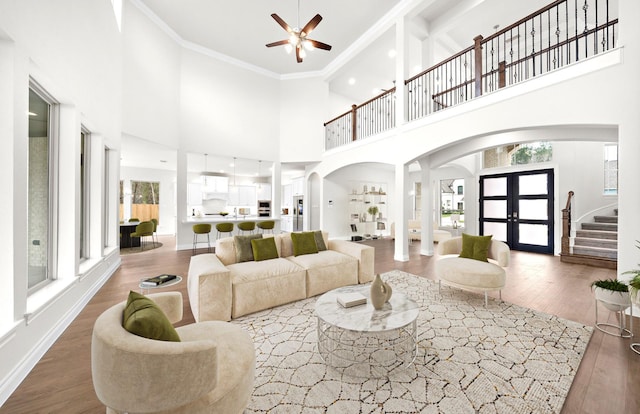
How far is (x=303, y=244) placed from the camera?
13.2 feet

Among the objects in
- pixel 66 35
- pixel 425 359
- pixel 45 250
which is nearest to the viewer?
pixel 425 359

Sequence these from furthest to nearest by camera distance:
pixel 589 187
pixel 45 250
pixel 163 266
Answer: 1. pixel 589 187
2. pixel 163 266
3. pixel 45 250

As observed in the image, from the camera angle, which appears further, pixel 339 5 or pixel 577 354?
pixel 339 5

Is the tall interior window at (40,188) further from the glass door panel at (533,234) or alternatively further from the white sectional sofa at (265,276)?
the glass door panel at (533,234)

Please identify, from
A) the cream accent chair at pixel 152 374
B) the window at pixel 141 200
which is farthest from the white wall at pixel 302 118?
the cream accent chair at pixel 152 374

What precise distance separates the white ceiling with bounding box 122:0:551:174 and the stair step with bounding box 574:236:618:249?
17.2ft

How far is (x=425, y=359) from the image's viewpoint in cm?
217

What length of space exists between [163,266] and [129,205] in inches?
246

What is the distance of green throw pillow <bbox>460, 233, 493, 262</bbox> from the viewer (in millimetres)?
3777

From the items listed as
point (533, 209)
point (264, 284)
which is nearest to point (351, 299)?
point (264, 284)

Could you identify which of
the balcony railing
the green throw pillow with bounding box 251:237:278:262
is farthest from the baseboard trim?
the balcony railing

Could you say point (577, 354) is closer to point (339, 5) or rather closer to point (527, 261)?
point (527, 261)

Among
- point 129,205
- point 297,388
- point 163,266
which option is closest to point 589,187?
point 297,388

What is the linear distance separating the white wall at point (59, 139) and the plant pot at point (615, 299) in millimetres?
4985
